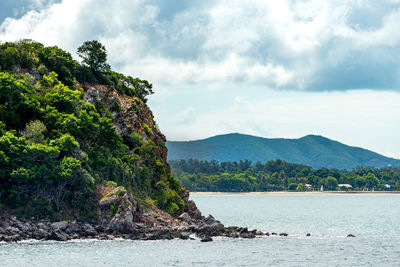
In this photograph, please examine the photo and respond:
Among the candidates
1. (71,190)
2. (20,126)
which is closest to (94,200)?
(71,190)

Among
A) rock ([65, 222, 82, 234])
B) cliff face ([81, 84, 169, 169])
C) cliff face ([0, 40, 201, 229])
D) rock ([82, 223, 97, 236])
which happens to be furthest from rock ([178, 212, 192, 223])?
rock ([65, 222, 82, 234])

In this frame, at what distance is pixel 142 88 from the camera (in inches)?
3821

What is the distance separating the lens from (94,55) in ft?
296

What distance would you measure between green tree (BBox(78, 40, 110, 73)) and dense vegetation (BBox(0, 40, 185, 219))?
174 mm

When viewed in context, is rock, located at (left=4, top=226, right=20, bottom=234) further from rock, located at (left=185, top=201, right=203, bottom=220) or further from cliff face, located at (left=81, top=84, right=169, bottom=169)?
rock, located at (left=185, top=201, right=203, bottom=220)

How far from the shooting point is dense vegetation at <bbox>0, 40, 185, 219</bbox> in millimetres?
62344

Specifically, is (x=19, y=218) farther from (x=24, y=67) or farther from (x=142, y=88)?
(x=142, y=88)

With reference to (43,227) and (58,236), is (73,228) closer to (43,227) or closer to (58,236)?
(43,227)

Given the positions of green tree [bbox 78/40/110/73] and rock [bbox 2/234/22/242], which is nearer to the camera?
rock [bbox 2/234/22/242]

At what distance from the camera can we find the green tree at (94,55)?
3489 inches

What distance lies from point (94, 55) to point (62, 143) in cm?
2878

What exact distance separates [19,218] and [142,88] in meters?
42.9

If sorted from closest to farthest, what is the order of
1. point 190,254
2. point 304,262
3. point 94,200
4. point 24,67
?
point 304,262 < point 190,254 < point 94,200 < point 24,67

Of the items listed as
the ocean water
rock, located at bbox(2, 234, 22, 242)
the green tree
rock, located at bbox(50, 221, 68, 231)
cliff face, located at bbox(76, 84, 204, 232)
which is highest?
the green tree
